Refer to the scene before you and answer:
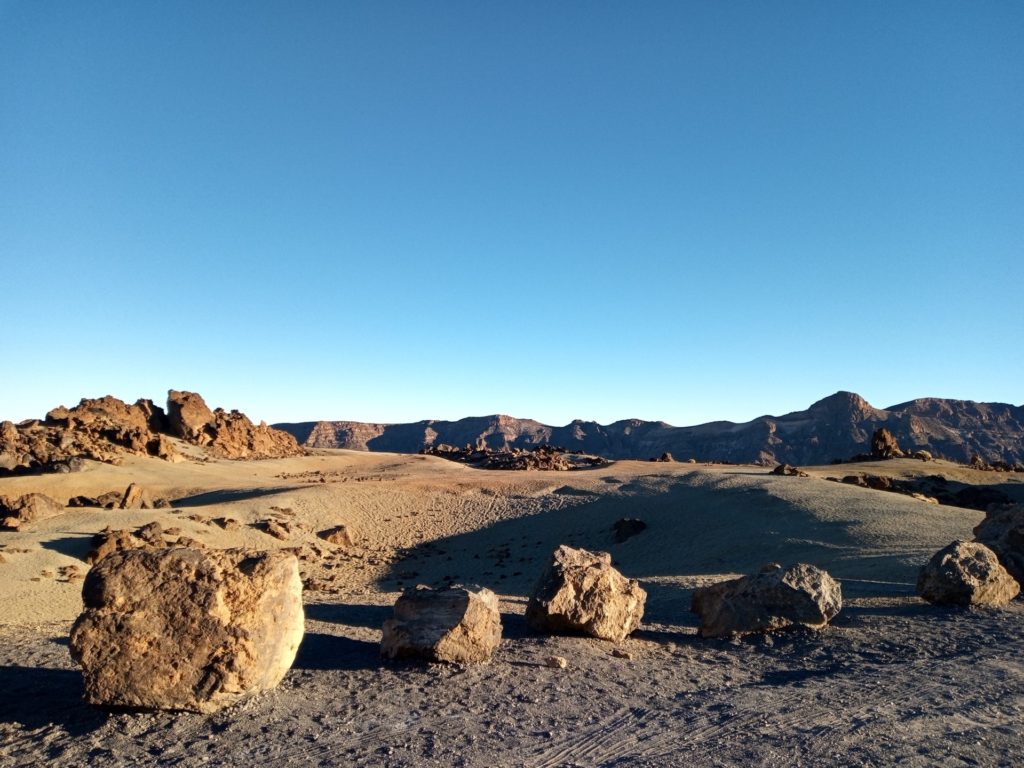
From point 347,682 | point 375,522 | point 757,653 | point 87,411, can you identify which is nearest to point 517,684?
point 347,682

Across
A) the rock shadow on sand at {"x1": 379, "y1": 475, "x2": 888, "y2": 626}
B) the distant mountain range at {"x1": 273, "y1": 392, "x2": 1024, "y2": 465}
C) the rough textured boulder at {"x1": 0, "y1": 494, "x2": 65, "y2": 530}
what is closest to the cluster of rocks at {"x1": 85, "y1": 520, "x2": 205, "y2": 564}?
the rough textured boulder at {"x1": 0, "y1": 494, "x2": 65, "y2": 530}

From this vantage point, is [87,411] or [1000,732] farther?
[87,411]

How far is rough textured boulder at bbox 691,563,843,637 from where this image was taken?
31.7ft

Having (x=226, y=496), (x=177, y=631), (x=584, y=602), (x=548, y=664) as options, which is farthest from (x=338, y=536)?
(x=177, y=631)

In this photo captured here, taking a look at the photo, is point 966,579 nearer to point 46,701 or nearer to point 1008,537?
point 1008,537

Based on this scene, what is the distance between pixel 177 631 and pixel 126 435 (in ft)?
109

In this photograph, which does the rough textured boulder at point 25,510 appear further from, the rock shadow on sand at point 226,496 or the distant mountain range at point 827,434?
the distant mountain range at point 827,434

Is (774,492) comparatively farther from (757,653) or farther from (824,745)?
(824,745)

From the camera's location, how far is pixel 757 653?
29.6 feet

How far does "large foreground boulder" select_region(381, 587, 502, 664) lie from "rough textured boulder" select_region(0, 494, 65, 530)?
14.1 m

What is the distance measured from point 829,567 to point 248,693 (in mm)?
11849

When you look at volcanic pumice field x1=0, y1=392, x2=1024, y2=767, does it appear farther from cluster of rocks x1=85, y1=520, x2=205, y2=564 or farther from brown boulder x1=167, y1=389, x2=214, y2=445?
brown boulder x1=167, y1=389, x2=214, y2=445

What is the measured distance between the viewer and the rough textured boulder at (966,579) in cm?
1054

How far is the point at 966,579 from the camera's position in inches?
415
